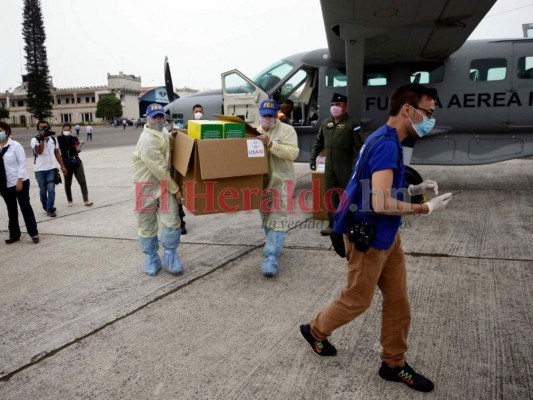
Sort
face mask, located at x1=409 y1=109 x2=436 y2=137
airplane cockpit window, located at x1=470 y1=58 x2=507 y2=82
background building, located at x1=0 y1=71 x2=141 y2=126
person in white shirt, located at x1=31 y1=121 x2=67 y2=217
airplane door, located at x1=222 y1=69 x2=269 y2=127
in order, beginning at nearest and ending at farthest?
1. face mask, located at x1=409 y1=109 x2=436 y2=137
2. person in white shirt, located at x1=31 y1=121 x2=67 y2=217
3. airplane cockpit window, located at x1=470 y1=58 x2=507 y2=82
4. airplane door, located at x1=222 y1=69 x2=269 y2=127
5. background building, located at x1=0 y1=71 x2=141 y2=126

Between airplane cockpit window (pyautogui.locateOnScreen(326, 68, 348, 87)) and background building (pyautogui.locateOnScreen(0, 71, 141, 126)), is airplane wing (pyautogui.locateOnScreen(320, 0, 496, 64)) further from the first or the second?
background building (pyautogui.locateOnScreen(0, 71, 141, 126))

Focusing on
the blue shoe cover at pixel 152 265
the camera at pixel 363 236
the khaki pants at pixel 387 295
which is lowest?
the blue shoe cover at pixel 152 265

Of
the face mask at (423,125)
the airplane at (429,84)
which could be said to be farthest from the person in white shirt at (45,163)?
the face mask at (423,125)

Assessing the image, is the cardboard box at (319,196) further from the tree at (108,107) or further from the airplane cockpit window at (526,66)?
the tree at (108,107)

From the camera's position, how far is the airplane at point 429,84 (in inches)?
280

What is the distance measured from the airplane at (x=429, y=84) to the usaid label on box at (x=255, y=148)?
11.2ft

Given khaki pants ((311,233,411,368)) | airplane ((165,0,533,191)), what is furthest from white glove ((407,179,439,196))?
airplane ((165,0,533,191))

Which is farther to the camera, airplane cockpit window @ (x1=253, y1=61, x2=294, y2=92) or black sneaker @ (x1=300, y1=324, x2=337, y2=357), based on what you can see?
airplane cockpit window @ (x1=253, y1=61, x2=294, y2=92)

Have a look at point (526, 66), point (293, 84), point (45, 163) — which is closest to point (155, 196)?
point (45, 163)

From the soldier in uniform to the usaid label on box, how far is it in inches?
67.3

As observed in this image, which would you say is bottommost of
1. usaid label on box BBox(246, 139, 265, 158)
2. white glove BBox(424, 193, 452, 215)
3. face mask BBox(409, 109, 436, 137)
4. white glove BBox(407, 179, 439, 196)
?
white glove BBox(424, 193, 452, 215)

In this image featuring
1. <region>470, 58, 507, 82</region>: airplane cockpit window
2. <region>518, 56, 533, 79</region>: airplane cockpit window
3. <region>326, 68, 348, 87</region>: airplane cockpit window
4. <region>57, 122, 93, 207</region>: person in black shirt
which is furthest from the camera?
<region>326, 68, 348, 87</region>: airplane cockpit window

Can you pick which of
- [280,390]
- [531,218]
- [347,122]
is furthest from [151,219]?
[531,218]

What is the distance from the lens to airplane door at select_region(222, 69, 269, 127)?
8.50 m
